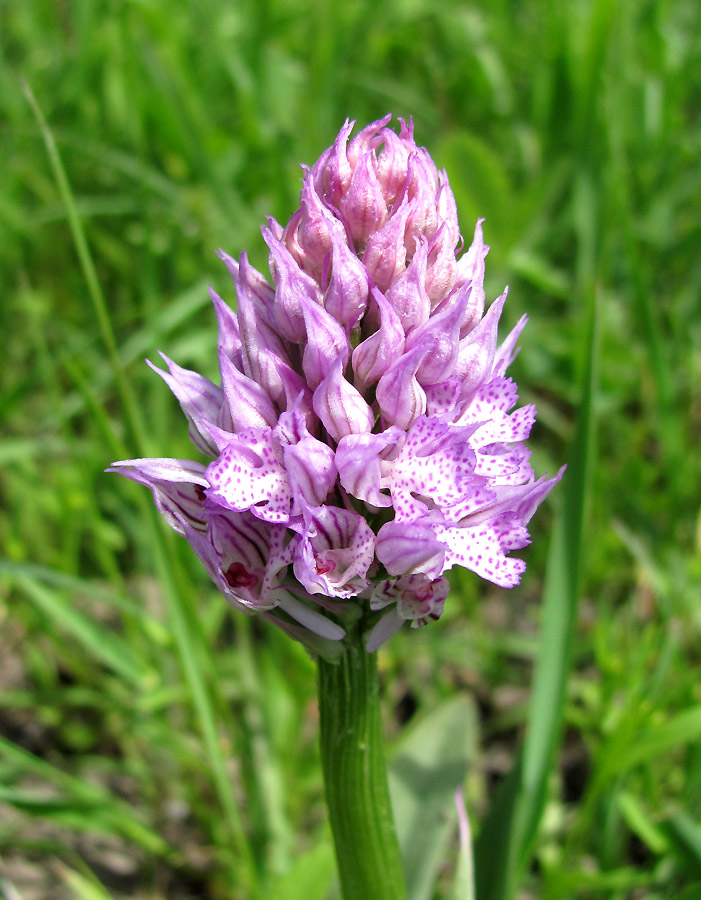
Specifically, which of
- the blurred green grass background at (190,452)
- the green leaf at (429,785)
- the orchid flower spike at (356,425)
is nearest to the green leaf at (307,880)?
the blurred green grass background at (190,452)

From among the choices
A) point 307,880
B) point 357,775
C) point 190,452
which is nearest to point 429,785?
point 307,880

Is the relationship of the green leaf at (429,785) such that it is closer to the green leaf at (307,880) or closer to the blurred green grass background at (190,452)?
the blurred green grass background at (190,452)

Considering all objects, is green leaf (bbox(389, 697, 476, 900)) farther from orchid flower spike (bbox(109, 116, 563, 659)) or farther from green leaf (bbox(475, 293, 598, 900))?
orchid flower spike (bbox(109, 116, 563, 659))

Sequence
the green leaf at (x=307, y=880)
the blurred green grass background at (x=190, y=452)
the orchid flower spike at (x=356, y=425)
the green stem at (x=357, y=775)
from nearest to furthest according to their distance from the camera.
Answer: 1. the orchid flower spike at (x=356, y=425)
2. the green stem at (x=357, y=775)
3. the green leaf at (x=307, y=880)
4. the blurred green grass background at (x=190, y=452)

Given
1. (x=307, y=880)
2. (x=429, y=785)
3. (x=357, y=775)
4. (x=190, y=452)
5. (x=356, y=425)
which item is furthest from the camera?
(x=190, y=452)

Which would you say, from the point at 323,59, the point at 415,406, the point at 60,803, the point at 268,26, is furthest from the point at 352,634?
the point at 268,26

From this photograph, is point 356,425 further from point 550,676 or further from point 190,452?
point 190,452

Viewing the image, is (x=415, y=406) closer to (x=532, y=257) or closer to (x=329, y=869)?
(x=329, y=869)
